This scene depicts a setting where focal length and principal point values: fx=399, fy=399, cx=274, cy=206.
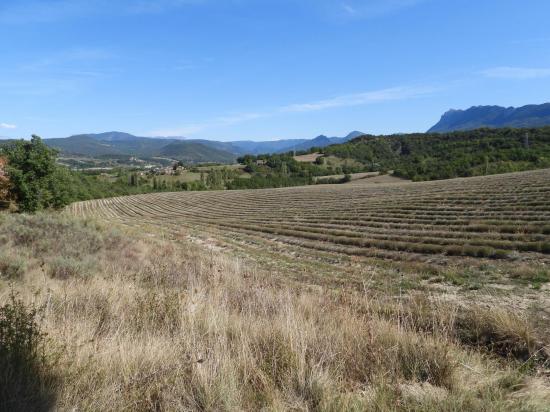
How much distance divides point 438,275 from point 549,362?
395 inches

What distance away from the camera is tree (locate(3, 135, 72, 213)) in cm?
4747

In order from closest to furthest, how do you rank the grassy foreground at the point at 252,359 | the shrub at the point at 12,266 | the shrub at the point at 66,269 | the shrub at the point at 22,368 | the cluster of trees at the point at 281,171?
1. the shrub at the point at 22,368
2. the grassy foreground at the point at 252,359
3. the shrub at the point at 12,266
4. the shrub at the point at 66,269
5. the cluster of trees at the point at 281,171

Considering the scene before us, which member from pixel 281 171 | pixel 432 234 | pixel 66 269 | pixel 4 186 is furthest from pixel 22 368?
pixel 281 171

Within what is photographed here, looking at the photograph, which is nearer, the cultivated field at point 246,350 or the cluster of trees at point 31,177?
the cultivated field at point 246,350

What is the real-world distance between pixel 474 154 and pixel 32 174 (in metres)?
126

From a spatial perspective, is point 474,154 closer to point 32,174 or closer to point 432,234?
point 432,234

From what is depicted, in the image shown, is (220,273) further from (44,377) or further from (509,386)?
(509,386)

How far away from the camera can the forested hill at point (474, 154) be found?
112 metres

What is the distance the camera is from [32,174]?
48875 millimetres

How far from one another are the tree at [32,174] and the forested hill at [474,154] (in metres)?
91.6

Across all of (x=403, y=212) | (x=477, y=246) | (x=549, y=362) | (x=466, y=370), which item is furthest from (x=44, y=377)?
(x=403, y=212)

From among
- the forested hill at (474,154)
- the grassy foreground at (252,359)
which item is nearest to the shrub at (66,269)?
the grassy foreground at (252,359)

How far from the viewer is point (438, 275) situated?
13.5 metres

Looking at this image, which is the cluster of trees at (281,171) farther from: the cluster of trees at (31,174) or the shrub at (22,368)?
the shrub at (22,368)
